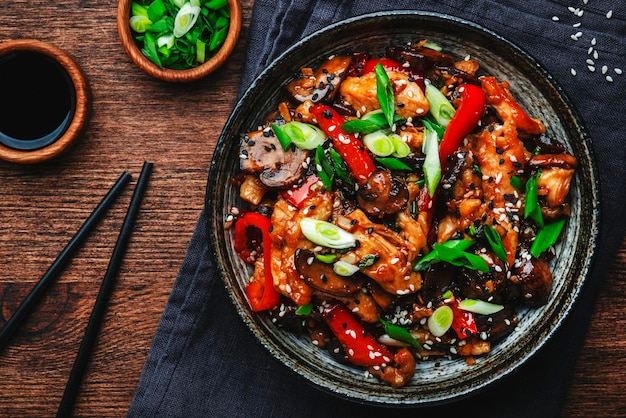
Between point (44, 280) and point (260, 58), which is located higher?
point (260, 58)

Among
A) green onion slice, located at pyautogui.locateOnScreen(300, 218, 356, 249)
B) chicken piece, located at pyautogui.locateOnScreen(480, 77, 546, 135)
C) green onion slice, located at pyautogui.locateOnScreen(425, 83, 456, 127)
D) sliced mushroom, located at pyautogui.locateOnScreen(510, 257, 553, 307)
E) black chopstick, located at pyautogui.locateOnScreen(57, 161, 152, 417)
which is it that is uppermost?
chicken piece, located at pyautogui.locateOnScreen(480, 77, 546, 135)

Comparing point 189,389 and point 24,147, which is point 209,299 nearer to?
point 189,389

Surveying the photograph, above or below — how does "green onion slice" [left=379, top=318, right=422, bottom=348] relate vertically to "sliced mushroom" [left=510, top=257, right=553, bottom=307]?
below

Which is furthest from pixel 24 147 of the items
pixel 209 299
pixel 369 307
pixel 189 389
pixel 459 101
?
pixel 459 101

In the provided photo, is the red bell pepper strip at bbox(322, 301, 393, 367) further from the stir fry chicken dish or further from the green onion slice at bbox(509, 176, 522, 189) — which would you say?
the green onion slice at bbox(509, 176, 522, 189)

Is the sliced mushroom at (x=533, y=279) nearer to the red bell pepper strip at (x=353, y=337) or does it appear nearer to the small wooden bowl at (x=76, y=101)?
the red bell pepper strip at (x=353, y=337)

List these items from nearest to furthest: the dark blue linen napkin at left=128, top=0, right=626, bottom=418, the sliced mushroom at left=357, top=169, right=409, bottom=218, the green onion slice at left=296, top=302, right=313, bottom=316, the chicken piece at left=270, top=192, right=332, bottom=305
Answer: the sliced mushroom at left=357, top=169, right=409, bottom=218 < the chicken piece at left=270, top=192, right=332, bottom=305 < the green onion slice at left=296, top=302, right=313, bottom=316 < the dark blue linen napkin at left=128, top=0, right=626, bottom=418

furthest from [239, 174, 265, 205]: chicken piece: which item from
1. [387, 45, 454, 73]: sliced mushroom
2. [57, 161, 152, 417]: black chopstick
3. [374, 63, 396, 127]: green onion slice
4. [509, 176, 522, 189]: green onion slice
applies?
[509, 176, 522, 189]: green onion slice
